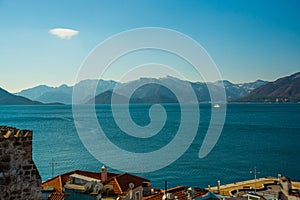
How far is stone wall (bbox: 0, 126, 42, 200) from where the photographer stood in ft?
17.5

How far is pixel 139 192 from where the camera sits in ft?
67.1

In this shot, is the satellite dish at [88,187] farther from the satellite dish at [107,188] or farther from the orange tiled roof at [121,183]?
the orange tiled roof at [121,183]

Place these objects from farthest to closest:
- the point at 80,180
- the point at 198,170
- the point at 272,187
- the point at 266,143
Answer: the point at 266,143, the point at 198,170, the point at 272,187, the point at 80,180

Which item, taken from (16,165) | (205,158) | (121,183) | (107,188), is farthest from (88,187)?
(205,158)

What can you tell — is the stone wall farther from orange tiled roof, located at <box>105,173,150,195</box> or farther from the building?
orange tiled roof, located at <box>105,173,150,195</box>

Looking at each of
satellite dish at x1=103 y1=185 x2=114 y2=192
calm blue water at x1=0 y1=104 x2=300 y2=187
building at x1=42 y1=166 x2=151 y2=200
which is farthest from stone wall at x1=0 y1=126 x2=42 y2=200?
calm blue water at x1=0 y1=104 x2=300 y2=187

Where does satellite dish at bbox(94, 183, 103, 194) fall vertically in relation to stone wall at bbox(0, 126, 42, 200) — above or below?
below

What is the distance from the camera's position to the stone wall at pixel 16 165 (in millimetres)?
5336

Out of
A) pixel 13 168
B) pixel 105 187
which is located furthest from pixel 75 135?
pixel 13 168

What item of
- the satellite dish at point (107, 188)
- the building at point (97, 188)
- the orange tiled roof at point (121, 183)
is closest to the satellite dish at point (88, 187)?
the building at point (97, 188)

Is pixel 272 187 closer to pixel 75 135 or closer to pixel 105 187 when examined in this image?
pixel 105 187

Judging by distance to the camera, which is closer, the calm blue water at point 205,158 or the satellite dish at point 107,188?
the satellite dish at point 107,188

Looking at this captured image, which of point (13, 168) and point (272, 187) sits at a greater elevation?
point (13, 168)

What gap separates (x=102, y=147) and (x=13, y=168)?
79909 millimetres
